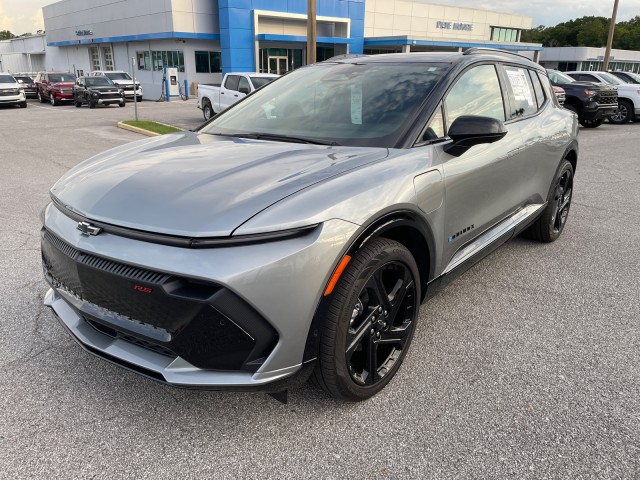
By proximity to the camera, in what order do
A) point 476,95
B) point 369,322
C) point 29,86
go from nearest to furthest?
point 369,322 < point 476,95 < point 29,86

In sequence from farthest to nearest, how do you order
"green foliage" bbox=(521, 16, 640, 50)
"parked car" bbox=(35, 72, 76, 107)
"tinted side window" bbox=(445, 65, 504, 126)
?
"green foliage" bbox=(521, 16, 640, 50) → "parked car" bbox=(35, 72, 76, 107) → "tinted side window" bbox=(445, 65, 504, 126)

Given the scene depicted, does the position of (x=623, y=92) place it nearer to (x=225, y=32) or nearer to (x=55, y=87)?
(x=225, y=32)

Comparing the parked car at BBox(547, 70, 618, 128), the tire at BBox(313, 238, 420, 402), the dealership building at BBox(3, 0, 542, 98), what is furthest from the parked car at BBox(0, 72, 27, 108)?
the tire at BBox(313, 238, 420, 402)

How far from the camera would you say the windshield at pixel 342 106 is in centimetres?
296

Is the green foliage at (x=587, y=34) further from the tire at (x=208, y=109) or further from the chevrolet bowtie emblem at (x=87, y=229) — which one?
the chevrolet bowtie emblem at (x=87, y=229)

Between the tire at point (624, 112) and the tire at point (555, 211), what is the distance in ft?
50.6

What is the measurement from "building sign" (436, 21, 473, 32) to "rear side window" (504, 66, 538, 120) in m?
47.6

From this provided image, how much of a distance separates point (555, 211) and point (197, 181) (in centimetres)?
391

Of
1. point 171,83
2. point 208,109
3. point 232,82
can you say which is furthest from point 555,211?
point 171,83

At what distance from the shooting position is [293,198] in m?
2.12

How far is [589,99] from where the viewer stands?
1540cm

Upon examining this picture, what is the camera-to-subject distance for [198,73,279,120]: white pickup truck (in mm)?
15664

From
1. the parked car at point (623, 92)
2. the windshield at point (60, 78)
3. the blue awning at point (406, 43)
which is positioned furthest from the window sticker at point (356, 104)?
the blue awning at point (406, 43)

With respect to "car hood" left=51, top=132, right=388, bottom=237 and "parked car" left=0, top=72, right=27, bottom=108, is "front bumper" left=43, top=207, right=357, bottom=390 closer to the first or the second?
"car hood" left=51, top=132, right=388, bottom=237
